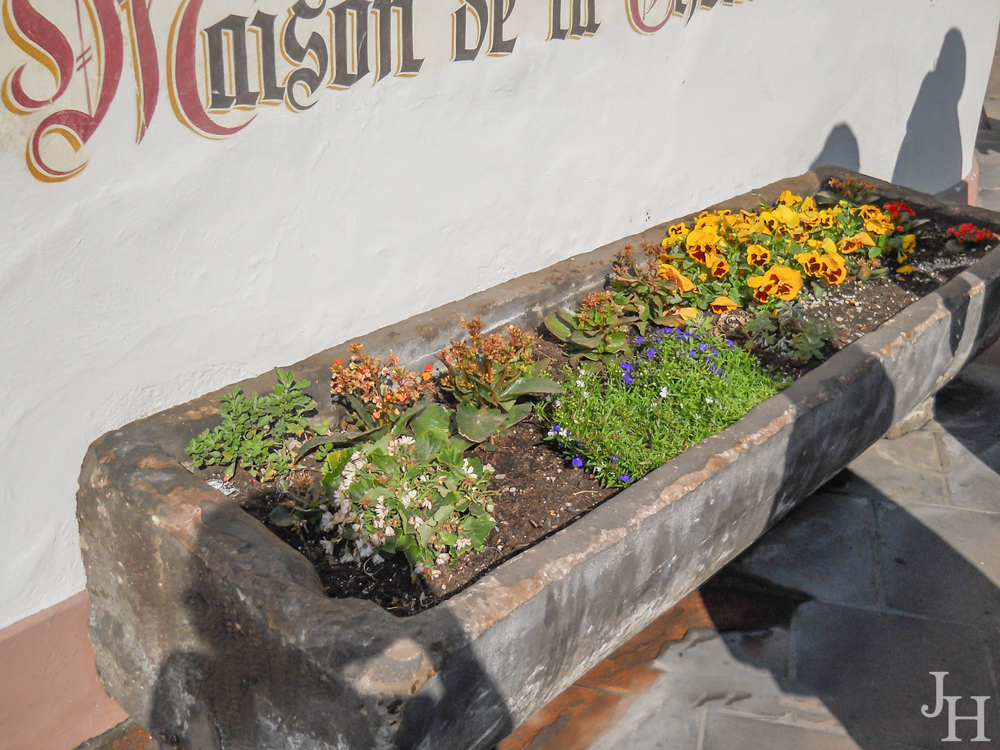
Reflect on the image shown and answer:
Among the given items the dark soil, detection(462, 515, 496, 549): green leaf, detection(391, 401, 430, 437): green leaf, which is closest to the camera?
the dark soil

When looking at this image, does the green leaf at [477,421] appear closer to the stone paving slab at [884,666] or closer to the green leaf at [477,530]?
the green leaf at [477,530]

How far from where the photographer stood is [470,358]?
9.18 ft

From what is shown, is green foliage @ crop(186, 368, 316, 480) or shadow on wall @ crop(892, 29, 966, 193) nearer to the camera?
green foliage @ crop(186, 368, 316, 480)

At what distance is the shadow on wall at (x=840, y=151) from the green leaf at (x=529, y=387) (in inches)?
126

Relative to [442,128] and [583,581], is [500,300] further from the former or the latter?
[583,581]

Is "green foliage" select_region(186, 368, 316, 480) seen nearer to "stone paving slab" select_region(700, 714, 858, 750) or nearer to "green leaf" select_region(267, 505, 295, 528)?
"green leaf" select_region(267, 505, 295, 528)

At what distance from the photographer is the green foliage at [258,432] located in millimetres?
2434

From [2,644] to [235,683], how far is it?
0.75m

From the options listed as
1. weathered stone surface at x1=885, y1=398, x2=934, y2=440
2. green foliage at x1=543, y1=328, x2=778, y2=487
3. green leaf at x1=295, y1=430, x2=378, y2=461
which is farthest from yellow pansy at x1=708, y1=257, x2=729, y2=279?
green leaf at x1=295, y1=430, x2=378, y2=461

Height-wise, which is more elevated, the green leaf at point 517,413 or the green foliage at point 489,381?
the green foliage at point 489,381

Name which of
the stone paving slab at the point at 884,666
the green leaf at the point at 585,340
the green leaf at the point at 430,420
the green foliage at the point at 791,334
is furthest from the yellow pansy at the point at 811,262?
the green leaf at the point at 430,420

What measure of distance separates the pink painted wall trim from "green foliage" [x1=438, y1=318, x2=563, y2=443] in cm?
125

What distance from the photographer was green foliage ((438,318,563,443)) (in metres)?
2.73

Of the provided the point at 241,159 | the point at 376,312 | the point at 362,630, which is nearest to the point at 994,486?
the point at 376,312
